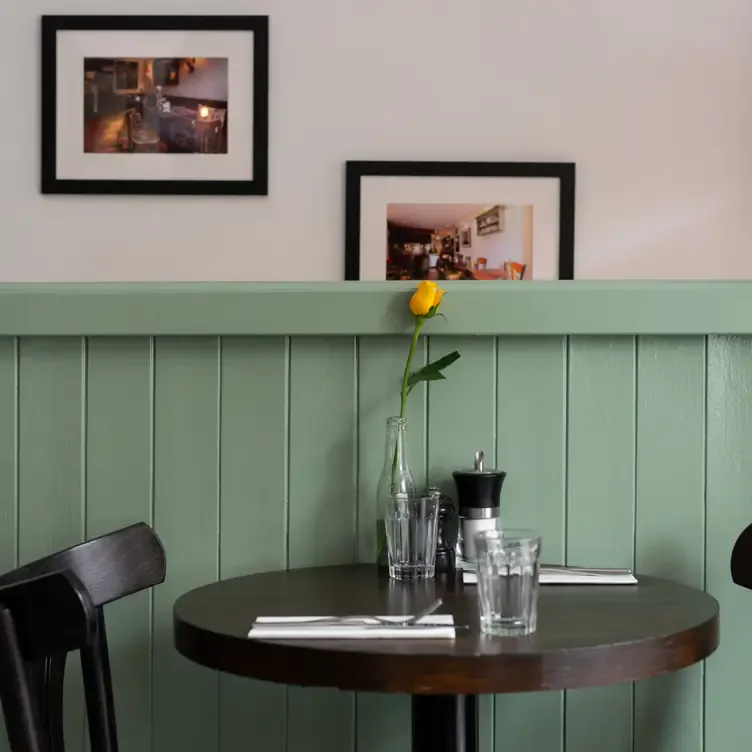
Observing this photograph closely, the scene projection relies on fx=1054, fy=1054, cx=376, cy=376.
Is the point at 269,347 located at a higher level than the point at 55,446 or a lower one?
higher

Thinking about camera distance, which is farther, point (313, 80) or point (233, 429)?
point (313, 80)

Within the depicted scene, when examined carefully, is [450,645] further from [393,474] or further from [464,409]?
[464,409]

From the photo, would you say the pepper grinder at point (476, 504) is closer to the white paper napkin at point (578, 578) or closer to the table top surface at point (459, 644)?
the white paper napkin at point (578, 578)

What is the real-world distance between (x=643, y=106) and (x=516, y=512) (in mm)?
1265

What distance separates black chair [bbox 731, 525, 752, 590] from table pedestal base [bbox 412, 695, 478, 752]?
1.45 feet

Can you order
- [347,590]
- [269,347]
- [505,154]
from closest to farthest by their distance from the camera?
[347,590]
[269,347]
[505,154]

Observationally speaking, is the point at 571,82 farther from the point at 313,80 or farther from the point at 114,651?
the point at 114,651

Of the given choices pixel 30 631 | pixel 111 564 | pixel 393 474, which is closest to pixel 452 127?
pixel 393 474

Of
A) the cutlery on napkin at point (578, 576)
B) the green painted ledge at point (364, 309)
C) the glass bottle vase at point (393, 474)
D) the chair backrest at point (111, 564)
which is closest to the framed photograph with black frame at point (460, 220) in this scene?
the green painted ledge at point (364, 309)

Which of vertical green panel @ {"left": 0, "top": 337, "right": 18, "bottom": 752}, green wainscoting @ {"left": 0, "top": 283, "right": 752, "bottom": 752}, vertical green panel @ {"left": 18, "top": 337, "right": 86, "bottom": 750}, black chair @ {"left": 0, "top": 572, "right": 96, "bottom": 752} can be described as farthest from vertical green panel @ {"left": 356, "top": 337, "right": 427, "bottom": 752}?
black chair @ {"left": 0, "top": 572, "right": 96, "bottom": 752}

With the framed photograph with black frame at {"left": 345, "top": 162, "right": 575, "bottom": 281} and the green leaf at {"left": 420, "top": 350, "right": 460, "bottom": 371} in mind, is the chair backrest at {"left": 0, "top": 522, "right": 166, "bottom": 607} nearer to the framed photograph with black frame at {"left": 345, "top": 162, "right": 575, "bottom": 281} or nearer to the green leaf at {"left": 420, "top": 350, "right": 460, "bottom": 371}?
the green leaf at {"left": 420, "top": 350, "right": 460, "bottom": 371}

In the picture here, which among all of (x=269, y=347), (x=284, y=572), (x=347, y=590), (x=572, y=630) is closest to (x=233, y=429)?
(x=269, y=347)

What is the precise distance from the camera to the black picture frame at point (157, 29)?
2.50 m

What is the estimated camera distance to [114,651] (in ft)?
5.68
